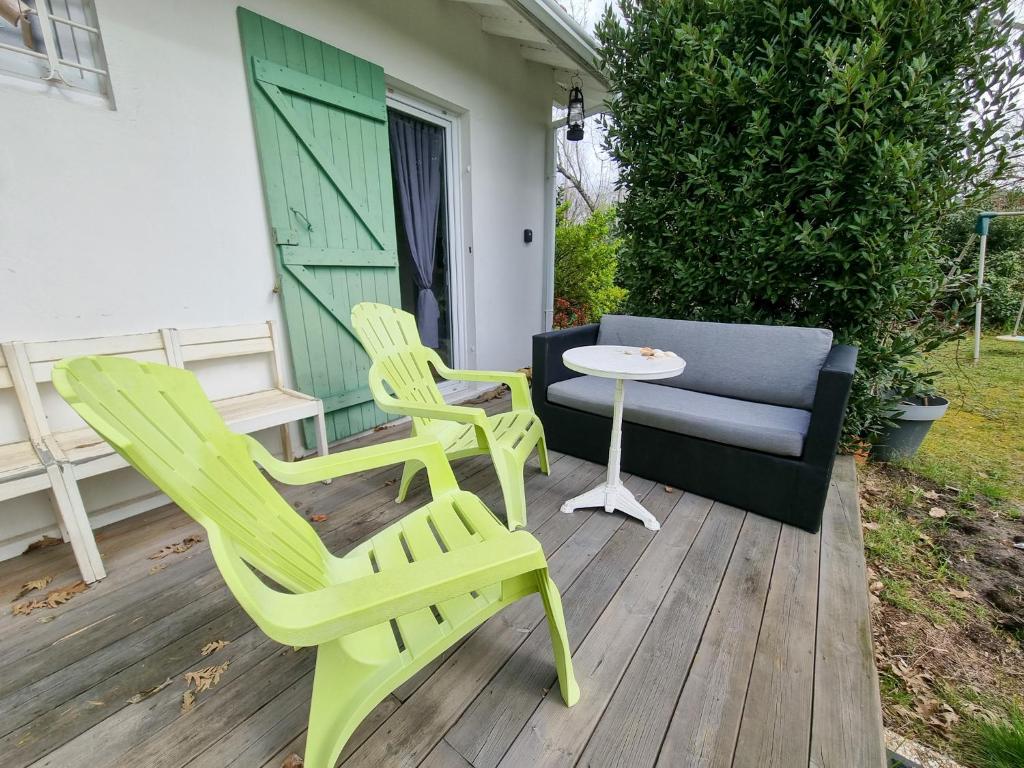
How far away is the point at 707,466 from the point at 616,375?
809mm

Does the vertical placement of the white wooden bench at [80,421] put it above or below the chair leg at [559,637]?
above

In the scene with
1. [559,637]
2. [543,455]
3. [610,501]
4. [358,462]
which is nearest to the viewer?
[559,637]

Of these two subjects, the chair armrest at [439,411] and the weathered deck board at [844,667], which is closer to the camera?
the weathered deck board at [844,667]

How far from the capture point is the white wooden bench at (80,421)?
1.45 meters

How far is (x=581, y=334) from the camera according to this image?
8.81 ft

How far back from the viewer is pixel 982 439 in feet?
9.11

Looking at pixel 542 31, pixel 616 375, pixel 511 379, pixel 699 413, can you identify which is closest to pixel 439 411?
pixel 511 379

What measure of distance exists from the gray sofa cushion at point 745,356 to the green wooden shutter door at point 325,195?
5.90 feet

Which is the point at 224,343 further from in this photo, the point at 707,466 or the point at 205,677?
the point at 707,466

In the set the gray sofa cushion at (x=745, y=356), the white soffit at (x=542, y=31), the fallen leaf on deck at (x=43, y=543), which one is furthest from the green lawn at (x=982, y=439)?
the fallen leaf on deck at (x=43, y=543)

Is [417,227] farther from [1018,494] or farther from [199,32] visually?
[1018,494]

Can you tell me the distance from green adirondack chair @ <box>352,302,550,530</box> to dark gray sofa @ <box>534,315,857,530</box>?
37cm

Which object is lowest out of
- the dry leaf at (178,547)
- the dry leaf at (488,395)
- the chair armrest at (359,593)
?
the dry leaf at (178,547)

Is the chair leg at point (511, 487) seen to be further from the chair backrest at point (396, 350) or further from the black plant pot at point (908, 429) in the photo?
the black plant pot at point (908, 429)
